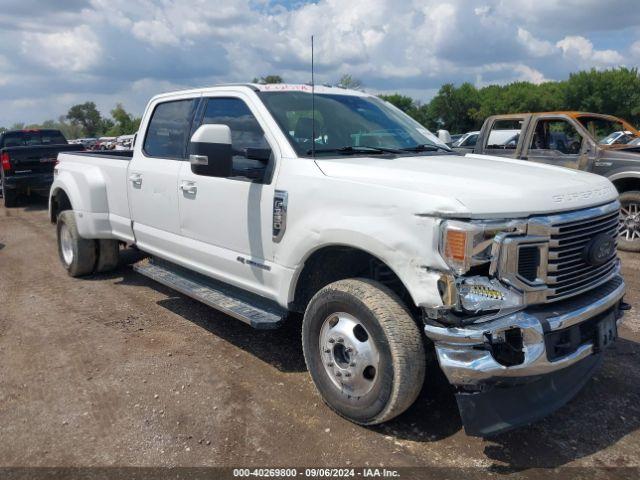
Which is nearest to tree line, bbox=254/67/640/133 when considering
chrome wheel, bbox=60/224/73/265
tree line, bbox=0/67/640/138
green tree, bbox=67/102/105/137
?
tree line, bbox=0/67/640/138

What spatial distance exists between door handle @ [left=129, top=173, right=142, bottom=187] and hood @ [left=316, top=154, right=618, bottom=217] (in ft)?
7.99

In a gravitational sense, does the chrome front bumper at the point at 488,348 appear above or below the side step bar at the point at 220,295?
above

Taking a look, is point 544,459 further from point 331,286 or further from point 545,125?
point 545,125

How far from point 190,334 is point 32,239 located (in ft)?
20.6

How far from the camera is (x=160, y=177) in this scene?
17.0 feet

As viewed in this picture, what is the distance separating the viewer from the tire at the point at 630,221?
8.16 metres

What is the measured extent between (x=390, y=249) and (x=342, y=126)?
4.89ft

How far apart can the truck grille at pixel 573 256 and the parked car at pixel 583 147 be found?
216 inches

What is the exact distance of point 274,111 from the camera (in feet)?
13.8

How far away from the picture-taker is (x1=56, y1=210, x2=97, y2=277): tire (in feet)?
22.2

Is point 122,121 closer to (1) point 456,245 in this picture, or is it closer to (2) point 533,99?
(2) point 533,99

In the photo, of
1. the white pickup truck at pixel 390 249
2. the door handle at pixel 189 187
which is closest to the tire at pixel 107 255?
the white pickup truck at pixel 390 249

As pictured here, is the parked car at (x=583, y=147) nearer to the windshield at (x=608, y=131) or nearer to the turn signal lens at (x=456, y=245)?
the windshield at (x=608, y=131)

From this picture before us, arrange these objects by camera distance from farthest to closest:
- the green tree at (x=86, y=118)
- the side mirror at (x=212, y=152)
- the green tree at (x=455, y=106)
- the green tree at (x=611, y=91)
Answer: the green tree at (x=86, y=118)
the green tree at (x=455, y=106)
the green tree at (x=611, y=91)
the side mirror at (x=212, y=152)
